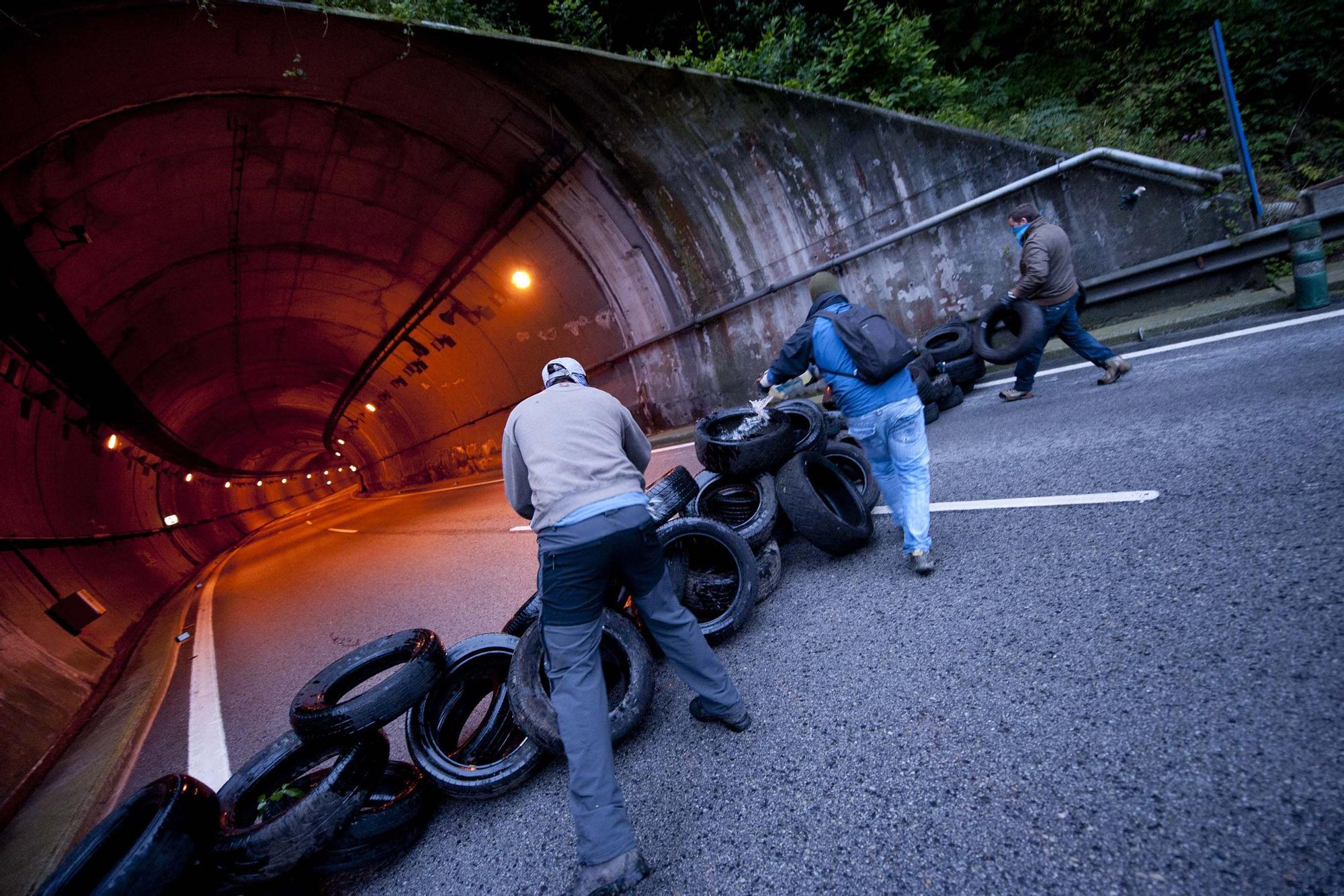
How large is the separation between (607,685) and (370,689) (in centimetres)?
133

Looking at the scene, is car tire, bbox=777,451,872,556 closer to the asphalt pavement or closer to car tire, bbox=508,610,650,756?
the asphalt pavement

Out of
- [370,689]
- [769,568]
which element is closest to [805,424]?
[769,568]

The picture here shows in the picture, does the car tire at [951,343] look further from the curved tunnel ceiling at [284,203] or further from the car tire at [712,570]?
the curved tunnel ceiling at [284,203]

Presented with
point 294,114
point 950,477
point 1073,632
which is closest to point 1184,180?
point 950,477

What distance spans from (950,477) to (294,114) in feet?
34.7

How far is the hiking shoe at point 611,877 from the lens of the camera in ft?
6.30

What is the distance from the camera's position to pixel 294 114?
26.7ft

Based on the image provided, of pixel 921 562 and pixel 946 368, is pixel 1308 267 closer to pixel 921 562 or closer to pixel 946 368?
pixel 946 368

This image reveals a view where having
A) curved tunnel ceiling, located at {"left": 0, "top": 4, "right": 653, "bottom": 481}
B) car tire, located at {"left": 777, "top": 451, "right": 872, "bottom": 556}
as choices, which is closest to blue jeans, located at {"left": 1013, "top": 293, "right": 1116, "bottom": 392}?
car tire, located at {"left": 777, "top": 451, "right": 872, "bottom": 556}

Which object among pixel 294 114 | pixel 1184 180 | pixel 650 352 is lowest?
pixel 1184 180

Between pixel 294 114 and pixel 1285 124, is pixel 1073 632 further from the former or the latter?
pixel 294 114

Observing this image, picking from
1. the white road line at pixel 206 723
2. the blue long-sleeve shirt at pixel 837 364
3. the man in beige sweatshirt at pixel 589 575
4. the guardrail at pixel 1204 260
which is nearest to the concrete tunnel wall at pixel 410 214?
the guardrail at pixel 1204 260

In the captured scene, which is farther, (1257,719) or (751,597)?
(751,597)

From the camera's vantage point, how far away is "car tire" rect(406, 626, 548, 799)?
2676 mm
